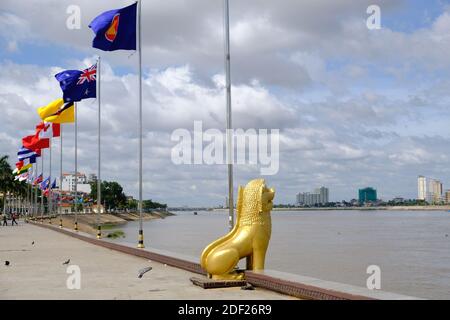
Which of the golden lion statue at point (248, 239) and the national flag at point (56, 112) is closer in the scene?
the golden lion statue at point (248, 239)

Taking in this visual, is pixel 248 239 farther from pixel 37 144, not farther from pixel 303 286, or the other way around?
pixel 37 144

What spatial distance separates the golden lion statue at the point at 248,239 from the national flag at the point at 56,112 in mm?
19328

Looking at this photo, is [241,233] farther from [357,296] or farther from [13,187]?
[13,187]

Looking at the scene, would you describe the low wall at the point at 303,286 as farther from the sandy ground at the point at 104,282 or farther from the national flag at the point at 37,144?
the national flag at the point at 37,144

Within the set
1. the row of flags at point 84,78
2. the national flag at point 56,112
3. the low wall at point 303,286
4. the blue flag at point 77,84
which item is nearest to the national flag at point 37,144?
the row of flags at point 84,78

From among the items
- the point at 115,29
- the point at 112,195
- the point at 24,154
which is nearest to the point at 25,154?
the point at 24,154

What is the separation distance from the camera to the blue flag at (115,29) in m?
19.0

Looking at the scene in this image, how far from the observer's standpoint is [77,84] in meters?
26.2

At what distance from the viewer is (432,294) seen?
20875mm

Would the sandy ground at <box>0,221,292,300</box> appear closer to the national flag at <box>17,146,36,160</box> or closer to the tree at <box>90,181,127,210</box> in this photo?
the national flag at <box>17,146,36,160</box>

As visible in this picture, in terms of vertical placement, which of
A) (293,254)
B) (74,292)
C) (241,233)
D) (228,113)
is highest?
(228,113)

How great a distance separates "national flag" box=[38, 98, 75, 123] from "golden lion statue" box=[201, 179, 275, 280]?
19.3 meters
